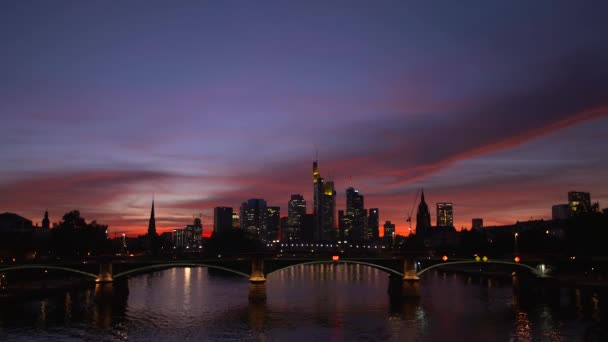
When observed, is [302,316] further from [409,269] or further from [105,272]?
[105,272]

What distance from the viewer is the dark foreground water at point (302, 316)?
74.7 m

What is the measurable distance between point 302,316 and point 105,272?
173 feet

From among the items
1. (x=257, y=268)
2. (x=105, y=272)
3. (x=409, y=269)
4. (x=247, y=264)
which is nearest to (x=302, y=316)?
(x=257, y=268)

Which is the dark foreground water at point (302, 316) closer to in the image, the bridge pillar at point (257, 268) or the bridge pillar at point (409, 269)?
the bridge pillar at point (257, 268)

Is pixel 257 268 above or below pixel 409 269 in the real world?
above

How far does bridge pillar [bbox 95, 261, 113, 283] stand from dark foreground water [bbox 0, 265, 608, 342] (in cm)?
355

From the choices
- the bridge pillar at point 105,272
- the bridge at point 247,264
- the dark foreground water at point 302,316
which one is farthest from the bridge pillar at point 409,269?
the bridge pillar at point 105,272

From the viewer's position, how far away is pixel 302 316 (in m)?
90.0

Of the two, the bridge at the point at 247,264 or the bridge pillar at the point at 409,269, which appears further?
the bridge pillar at the point at 409,269

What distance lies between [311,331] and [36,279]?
3406 inches

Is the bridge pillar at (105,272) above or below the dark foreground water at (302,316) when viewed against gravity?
above

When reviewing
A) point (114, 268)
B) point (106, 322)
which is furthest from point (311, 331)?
point (114, 268)

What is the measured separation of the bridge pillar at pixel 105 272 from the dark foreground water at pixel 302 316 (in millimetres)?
3545

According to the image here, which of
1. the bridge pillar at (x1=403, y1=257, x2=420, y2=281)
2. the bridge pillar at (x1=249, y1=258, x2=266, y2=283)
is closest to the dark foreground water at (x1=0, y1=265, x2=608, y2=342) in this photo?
the bridge pillar at (x1=249, y1=258, x2=266, y2=283)
